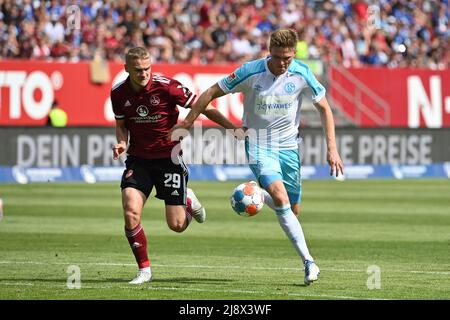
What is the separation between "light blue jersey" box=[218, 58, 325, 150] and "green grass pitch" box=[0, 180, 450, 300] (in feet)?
5.26

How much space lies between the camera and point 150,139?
12.3m

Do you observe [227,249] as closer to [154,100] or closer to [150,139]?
[150,139]

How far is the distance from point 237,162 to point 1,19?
789cm

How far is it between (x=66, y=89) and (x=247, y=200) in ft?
71.0

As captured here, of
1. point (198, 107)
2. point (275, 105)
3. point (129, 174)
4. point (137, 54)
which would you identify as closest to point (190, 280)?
point (129, 174)

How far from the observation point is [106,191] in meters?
26.7

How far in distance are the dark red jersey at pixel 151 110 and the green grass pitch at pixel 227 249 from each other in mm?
1458

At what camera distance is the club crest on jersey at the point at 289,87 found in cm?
1190

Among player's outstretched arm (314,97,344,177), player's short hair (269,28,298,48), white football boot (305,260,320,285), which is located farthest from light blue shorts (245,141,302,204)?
player's short hair (269,28,298,48)

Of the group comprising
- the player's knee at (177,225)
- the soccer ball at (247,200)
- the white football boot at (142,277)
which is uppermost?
the soccer ball at (247,200)

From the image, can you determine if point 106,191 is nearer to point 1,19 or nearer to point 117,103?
point 1,19

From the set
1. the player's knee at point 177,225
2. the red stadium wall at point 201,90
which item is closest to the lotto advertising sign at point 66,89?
the red stadium wall at point 201,90

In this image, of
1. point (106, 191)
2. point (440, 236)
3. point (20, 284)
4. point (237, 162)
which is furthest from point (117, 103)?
point (237, 162)

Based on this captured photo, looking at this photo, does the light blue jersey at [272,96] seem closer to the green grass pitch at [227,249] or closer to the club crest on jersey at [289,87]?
the club crest on jersey at [289,87]
